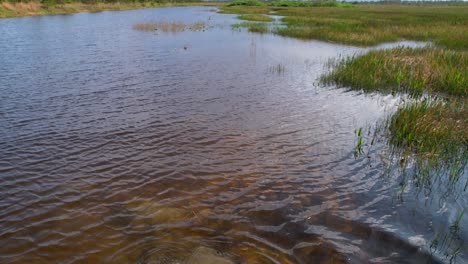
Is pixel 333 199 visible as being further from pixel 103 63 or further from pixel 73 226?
pixel 103 63

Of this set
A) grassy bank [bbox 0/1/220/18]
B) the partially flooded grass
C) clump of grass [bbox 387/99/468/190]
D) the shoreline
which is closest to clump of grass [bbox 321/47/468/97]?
clump of grass [bbox 387/99/468/190]

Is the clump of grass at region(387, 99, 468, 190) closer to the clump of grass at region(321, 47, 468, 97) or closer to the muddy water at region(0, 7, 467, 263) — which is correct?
the muddy water at region(0, 7, 467, 263)

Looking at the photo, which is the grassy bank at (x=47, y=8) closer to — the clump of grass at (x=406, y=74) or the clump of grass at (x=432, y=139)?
the clump of grass at (x=406, y=74)

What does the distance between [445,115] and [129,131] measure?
1115cm

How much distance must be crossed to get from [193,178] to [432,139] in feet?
24.1

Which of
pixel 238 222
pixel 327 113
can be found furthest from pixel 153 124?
pixel 327 113

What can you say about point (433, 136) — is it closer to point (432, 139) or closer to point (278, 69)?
point (432, 139)

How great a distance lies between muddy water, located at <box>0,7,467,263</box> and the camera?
5.81m

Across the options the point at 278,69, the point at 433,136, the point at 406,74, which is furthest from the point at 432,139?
the point at 278,69

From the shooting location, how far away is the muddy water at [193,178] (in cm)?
581

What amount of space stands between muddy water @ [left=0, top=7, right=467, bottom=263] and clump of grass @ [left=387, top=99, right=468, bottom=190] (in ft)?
3.67

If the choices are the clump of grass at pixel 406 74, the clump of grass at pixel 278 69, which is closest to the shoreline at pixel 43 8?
the clump of grass at pixel 278 69

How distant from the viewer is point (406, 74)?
16.8 m

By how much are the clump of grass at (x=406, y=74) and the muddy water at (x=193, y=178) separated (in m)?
1.70
